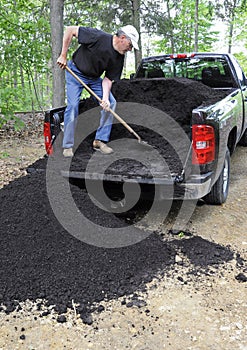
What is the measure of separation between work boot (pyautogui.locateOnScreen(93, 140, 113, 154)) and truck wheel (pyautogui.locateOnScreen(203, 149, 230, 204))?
4.24ft

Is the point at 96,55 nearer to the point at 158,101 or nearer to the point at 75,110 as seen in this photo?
the point at 75,110

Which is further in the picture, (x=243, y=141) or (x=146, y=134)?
(x=243, y=141)

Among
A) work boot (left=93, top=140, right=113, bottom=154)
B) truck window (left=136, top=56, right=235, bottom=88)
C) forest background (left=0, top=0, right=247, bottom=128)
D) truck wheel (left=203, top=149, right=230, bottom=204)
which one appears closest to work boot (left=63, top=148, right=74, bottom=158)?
work boot (left=93, top=140, right=113, bottom=154)

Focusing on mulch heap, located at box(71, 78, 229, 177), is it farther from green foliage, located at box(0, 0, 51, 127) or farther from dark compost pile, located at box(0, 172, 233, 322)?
green foliage, located at box(0, 0, 51, 127)

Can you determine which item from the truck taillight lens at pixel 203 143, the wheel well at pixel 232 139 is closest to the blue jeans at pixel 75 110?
the truck taillight lens at pixel 203 143

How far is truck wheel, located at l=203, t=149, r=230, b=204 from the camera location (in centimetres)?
425

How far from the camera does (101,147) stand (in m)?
4.45

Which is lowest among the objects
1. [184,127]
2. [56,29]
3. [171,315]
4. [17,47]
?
Answer: [171,315]

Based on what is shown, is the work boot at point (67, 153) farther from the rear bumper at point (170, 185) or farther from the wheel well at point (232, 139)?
the wheel well at point (232, 139)

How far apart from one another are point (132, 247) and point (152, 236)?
0.33m

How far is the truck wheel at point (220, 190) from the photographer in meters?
4.25

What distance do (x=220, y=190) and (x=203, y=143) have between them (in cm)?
98

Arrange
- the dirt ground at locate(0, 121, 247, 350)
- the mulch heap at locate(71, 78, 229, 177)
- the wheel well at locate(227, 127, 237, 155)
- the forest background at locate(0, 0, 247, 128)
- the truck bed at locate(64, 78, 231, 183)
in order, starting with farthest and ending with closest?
the forest background at locate(0, 0, 247, 128)
the wheel well at locate(227, 127, 237, 155)
the mulch heap at locate(71, 78, 229, 177)
the truck bed at locate(64, 78, 231, 183)
the dirt ground at locate(0, 121, 247, 350)

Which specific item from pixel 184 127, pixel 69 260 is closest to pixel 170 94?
pixel 184 127
